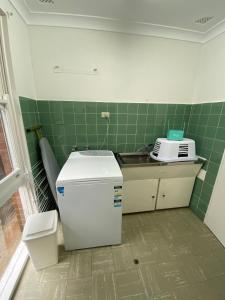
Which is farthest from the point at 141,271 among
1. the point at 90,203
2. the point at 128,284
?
the point at 90,203

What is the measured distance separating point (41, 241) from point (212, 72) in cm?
270

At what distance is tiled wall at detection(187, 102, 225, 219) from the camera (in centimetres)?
166

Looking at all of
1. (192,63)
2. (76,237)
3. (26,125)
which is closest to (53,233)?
(76,237)

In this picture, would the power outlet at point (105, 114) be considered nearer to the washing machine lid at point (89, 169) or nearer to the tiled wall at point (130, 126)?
the tiled wall at point (130, 126)

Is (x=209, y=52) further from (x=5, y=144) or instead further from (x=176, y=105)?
(x=5, y=144)

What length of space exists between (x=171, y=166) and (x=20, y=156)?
176 centimetres

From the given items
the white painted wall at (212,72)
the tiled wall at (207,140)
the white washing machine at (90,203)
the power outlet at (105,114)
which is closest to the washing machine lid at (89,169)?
the white washing machine at (90,203)

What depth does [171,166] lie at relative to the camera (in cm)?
179

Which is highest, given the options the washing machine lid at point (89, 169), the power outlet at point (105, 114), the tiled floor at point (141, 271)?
the power outlet at point (105, 114)

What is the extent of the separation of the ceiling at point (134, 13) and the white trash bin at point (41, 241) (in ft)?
6.79

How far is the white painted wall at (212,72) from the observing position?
1656mm

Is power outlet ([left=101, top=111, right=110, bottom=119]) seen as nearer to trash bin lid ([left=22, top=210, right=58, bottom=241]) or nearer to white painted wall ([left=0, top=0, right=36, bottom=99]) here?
white painted wall ([left=0, top=0, right=36, bottom=99])

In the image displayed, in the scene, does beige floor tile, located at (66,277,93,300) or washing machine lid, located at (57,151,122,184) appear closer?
beige floor tile, located at (66,277,93,300)

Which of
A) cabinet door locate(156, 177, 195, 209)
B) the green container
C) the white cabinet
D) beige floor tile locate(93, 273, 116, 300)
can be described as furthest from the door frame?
the green container
